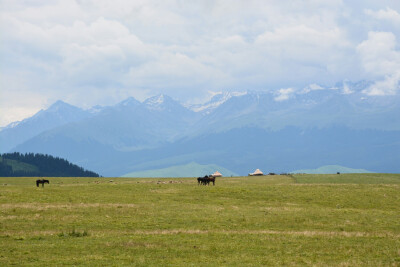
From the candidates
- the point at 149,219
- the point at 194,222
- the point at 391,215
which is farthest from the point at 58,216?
the point at 391,215

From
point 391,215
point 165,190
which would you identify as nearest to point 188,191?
point 165,190

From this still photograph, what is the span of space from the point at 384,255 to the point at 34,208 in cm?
3300

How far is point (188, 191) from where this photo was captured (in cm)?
6488

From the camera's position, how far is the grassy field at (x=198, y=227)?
85.0ft

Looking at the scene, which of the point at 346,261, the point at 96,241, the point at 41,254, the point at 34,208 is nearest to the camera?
the point at 346,261

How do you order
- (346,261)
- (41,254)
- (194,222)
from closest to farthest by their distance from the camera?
(346,261), (41,254), (194,222)

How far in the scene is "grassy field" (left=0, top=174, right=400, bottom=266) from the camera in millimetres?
25922

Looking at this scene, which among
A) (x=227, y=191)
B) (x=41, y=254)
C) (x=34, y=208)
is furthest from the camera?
(x=227, y=191)

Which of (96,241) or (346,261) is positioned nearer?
(346,261)

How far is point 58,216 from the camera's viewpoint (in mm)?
41875

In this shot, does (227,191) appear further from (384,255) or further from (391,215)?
(384,255)

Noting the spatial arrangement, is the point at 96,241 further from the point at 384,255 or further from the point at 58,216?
the point at 384,255

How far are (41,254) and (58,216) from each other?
15.9 meters

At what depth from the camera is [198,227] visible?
37.5 meters
